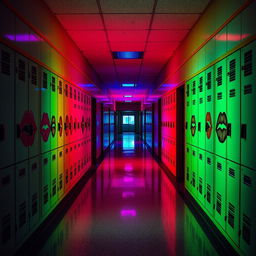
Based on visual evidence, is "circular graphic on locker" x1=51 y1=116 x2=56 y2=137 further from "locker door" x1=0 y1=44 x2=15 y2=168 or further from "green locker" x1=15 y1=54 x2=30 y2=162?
"locker door" x1=0 y1=44 x2=15 y2=168

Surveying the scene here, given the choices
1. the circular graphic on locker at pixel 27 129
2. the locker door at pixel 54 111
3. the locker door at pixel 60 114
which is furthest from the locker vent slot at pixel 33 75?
the locker door at pixel 60 114

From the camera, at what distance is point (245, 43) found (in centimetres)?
266

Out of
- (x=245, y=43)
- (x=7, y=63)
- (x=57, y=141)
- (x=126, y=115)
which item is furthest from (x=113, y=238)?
(x=126, y=115)

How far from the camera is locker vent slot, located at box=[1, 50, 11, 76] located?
251 cm

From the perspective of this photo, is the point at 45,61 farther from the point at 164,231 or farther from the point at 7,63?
the point at 164,231

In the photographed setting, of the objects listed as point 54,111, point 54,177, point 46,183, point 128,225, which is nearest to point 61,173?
point 54,177

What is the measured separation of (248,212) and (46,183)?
2.56 metres

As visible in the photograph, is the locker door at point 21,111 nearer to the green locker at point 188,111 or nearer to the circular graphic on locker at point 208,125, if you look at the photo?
the circular graphic on locker at point 208,125

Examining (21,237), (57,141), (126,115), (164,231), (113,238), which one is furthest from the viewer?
(126,115)

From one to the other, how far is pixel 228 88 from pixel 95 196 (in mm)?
3272

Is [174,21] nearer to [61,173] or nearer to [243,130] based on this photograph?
[243,130]

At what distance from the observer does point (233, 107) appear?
117 inches

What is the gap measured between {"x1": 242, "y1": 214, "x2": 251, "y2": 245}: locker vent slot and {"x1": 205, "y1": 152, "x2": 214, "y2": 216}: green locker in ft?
3.53

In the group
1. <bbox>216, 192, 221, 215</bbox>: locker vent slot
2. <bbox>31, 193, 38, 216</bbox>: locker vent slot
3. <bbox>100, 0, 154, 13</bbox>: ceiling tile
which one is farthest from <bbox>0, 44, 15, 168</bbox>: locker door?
<bbox>216, 192, 221, 215</bbox>: locker vent slot
